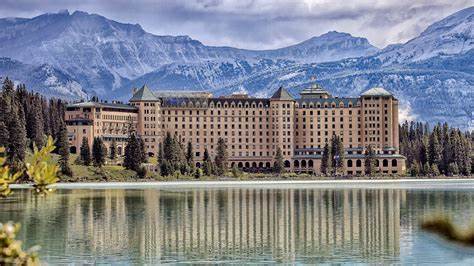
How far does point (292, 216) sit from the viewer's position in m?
112

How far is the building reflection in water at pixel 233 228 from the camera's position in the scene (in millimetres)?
72688

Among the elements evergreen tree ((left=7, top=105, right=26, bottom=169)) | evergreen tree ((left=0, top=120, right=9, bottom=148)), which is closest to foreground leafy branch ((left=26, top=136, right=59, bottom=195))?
evergreen tree ((left=7, top=105, right=26, bottom=169))

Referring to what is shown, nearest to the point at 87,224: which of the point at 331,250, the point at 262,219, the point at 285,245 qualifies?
the point at 262,219

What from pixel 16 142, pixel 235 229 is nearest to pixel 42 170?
pixel 235 229

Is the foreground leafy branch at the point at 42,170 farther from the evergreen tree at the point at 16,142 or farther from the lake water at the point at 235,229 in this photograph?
the evergreen tree at the point at 16,142

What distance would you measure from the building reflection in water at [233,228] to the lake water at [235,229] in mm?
94

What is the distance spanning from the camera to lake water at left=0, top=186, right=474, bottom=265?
6962 cm

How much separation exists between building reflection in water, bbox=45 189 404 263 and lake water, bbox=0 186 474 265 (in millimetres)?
94

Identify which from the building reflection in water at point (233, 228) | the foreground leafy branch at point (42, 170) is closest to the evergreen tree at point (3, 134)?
the building reflection in water at point (233, 228)

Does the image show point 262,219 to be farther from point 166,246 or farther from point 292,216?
point 166,246

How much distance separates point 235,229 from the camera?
309 ft

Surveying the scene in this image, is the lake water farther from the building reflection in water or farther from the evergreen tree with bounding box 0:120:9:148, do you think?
the evergreen tree with bounding box 0:120:9:148

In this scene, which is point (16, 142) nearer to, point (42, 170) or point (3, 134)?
point (3, 134)

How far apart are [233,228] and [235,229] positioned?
120 cm
